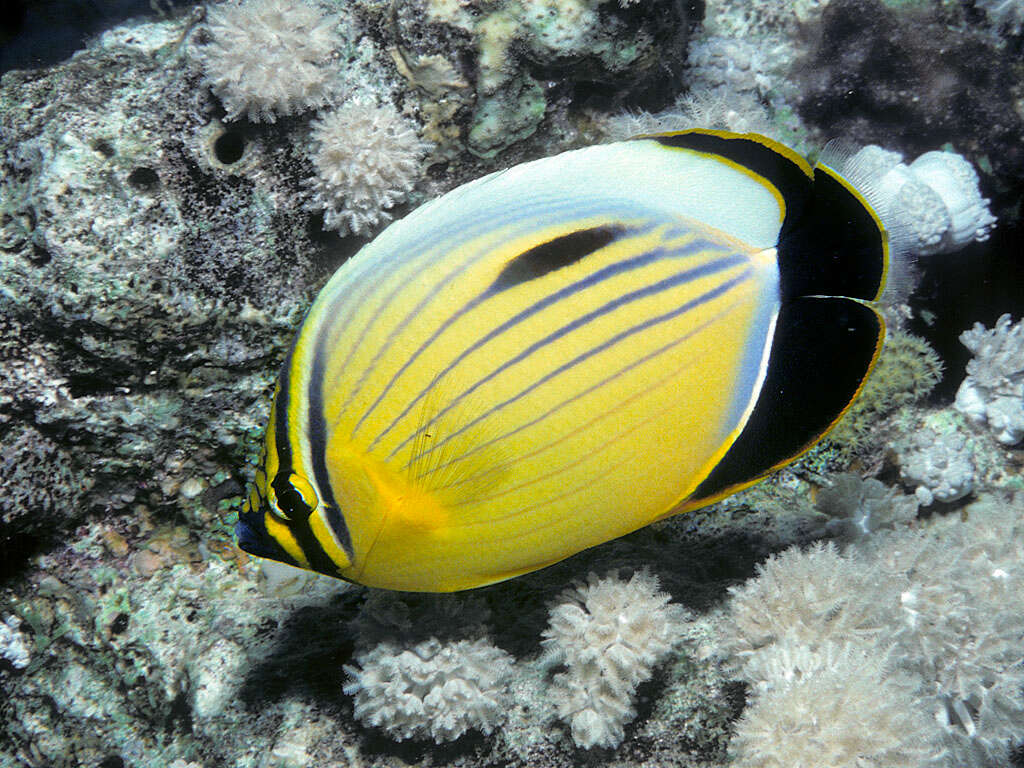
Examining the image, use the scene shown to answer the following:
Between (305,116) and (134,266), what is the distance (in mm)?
735

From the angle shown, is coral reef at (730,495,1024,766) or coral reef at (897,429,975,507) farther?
coral reef at (897,429,975,507)

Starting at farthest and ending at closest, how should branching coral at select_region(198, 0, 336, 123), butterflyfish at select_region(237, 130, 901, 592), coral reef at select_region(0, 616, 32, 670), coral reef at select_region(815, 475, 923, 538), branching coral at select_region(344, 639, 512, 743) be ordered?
coral reef at select_region(0, 616, 32, 670), coral reef at select_region(815, 475, 923, 538), branching coral at select_region(198, 0, 336, 123), branching coral at select_region(344, 639, 512, 743), butterflyfish at select_region(237, 130, 901, 592)

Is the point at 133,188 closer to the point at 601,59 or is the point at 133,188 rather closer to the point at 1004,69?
the point at 601,59

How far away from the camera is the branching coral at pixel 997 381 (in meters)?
2.81

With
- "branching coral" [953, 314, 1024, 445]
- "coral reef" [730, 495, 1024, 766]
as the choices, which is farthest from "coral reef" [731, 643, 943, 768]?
"branching coral" [953, 314, 1024, 445]

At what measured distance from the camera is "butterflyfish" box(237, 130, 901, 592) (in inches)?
54.4

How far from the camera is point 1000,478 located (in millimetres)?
2842

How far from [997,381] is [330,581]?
2.84 meters

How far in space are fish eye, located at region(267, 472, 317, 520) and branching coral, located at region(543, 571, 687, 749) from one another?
923 mm

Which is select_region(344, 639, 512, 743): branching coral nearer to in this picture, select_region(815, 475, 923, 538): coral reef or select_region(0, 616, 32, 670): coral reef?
select_region(815, 475, 923, 538): coral reef

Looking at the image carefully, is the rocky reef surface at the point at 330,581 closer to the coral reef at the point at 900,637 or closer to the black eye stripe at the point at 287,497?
the coral reef at the point at 900,637

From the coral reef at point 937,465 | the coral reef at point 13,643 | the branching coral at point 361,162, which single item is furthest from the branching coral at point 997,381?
the coral reef at point 13,643

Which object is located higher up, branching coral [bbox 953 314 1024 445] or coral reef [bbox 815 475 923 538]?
branching coral [bbox 953 314 1024 445]

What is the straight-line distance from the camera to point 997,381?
111 inches
